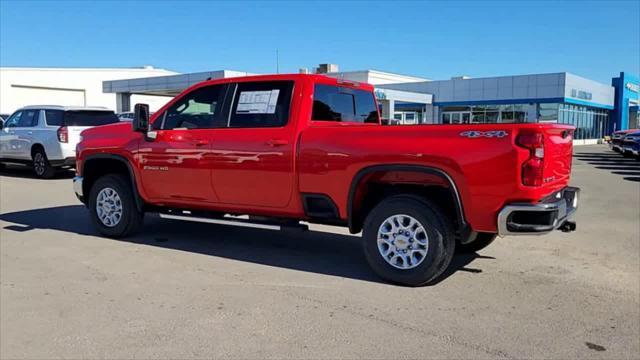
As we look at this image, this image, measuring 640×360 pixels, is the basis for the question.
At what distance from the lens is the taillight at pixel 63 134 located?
13877 millimetres

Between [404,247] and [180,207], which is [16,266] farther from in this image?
[404,247]

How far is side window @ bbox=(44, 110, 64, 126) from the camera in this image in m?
14.2

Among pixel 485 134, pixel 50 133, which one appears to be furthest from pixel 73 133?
pixel 485 134

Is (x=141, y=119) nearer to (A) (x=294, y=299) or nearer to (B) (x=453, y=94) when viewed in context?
(A) (x=294, y=299)

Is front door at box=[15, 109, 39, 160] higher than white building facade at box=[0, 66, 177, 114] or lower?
lower

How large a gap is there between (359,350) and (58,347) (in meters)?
2.04

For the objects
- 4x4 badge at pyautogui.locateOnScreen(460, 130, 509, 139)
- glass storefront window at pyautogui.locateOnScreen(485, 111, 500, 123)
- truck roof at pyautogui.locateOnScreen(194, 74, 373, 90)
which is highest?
glass storefront window at pyautogui.locateOnScreen(485, 111, 500, 123)

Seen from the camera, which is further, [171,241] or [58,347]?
[171,241]

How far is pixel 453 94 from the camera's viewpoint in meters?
43.2

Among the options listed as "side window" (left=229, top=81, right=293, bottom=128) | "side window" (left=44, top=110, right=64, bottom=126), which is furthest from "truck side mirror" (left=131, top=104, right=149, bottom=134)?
"side window" (left=44, top=110, right=64, bottom=126)

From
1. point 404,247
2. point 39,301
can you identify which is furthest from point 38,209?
point 404,247

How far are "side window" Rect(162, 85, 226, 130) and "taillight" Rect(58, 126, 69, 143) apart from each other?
8180mm

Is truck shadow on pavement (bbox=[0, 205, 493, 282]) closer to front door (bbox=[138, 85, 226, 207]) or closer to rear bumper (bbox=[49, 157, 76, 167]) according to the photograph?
front door (bbox=[138, 85, 226, 207])

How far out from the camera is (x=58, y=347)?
3.88 metres
